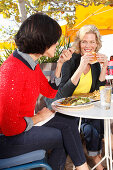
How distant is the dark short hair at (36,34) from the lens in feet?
4.37

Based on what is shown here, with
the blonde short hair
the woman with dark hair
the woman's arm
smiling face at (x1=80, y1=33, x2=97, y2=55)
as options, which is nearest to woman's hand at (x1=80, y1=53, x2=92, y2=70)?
the woman's arm

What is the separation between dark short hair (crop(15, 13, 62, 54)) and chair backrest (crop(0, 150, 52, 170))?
697 millimetres

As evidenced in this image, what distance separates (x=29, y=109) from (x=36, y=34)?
52 centimetres

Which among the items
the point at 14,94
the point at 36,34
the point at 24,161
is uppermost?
the point at 36,34

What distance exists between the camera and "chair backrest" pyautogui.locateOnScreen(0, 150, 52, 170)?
45.8 inches

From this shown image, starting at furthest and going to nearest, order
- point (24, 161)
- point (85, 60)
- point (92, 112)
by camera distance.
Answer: point (85, 60)
point (92, 112)
point (24, 161)

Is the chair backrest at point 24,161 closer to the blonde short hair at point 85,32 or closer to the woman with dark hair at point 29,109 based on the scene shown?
the woman with dark hair at point 29,109

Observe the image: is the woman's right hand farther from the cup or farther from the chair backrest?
the chair backrest

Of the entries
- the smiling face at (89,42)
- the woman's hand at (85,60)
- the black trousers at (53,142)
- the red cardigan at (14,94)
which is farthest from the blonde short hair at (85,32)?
the red cardigan at (14,94)

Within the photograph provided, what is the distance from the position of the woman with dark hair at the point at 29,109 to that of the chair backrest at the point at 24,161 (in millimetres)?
40

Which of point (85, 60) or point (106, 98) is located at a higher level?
point (85, 60)

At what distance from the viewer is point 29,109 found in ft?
4.50

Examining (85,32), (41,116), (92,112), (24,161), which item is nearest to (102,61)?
(85,32)

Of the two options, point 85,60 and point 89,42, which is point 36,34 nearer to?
point 85,60
